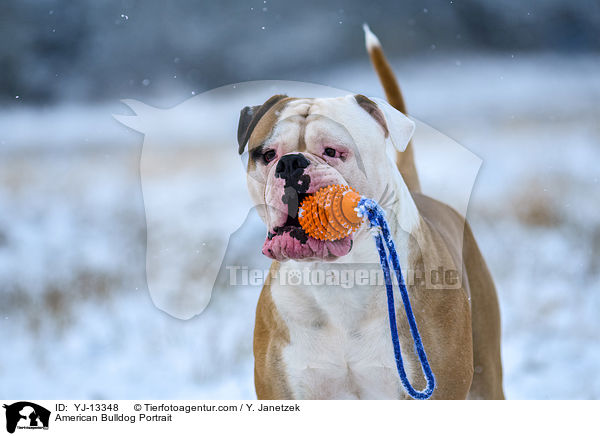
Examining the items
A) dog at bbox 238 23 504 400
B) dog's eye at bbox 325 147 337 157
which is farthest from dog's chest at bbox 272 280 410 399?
dog's eye at bbox 325 147 337 157

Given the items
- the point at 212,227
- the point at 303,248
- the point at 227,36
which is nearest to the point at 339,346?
the point at 303,248

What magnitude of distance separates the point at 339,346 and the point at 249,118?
20.8 inches

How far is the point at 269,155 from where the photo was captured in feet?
3.83

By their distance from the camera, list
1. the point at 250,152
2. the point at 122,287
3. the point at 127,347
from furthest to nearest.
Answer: the point at 122,287
the point at 127,347
the point at 250,152

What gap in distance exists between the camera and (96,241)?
2121mm

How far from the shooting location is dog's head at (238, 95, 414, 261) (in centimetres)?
105

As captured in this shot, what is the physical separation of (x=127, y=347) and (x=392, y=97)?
119 centimetres

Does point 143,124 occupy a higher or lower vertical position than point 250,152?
higher

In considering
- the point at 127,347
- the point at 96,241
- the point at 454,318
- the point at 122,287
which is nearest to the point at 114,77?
the point at 96,241

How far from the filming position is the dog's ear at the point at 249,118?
1.24 m

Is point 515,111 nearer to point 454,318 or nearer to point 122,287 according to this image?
point 454,318
